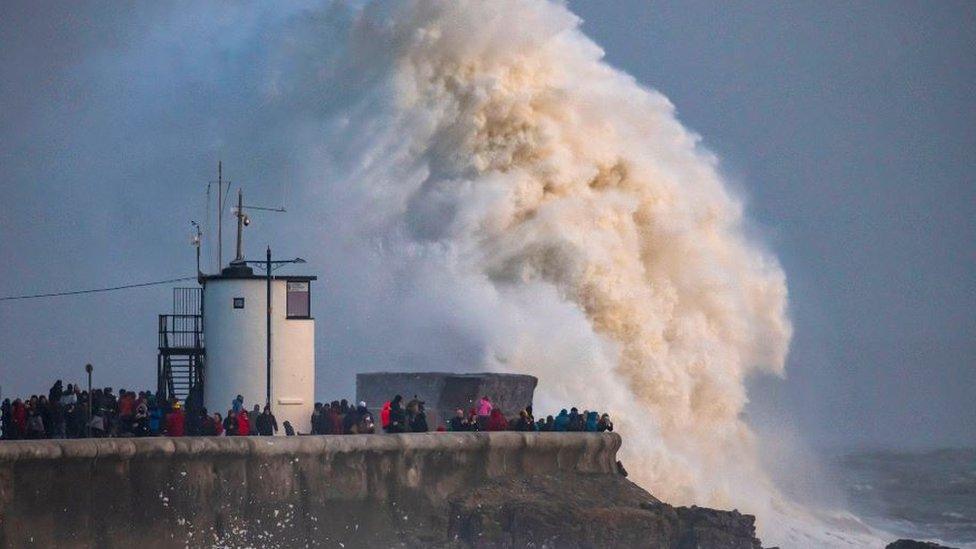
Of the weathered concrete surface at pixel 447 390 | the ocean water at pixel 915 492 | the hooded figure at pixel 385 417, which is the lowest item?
the ocean water at pixel 915 492

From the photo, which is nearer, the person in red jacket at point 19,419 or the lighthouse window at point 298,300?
the person in red jacket at point 19,419

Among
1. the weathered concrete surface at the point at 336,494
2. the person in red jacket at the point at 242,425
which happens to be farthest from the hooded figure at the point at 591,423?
the person in red jacket at the point at 242,425

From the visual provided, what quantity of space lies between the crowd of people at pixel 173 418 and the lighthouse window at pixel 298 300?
1.21 m

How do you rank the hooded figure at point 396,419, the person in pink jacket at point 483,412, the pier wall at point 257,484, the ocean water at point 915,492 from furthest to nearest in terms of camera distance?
the ocean water at point 915,492, the person in pink jacket at point 483,412, the hooded figure at point 396,419, the pier wall at point 257,484

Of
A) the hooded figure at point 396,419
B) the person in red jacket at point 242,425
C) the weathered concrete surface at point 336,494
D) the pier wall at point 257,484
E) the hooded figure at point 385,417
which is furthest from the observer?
the hooded figure at point 385,417

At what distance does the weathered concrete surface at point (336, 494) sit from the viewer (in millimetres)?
20172

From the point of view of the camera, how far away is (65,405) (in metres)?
23.1

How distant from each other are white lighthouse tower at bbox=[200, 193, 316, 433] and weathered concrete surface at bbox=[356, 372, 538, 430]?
232 cm

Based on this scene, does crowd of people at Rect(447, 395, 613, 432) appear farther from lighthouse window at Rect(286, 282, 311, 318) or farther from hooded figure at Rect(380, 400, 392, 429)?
lighthouse window at Rect(286, 282, 311, 318)

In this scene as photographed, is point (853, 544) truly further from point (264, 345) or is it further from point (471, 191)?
point (264, 345)

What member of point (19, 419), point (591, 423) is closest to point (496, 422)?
point (591, 423)

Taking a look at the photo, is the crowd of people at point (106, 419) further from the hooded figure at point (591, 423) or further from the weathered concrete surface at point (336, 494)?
the hooded figure at point (591, 423)

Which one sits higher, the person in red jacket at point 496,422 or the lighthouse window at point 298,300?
the lighthouse window at point 298,300

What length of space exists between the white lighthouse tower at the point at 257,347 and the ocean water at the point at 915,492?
16.3 m
